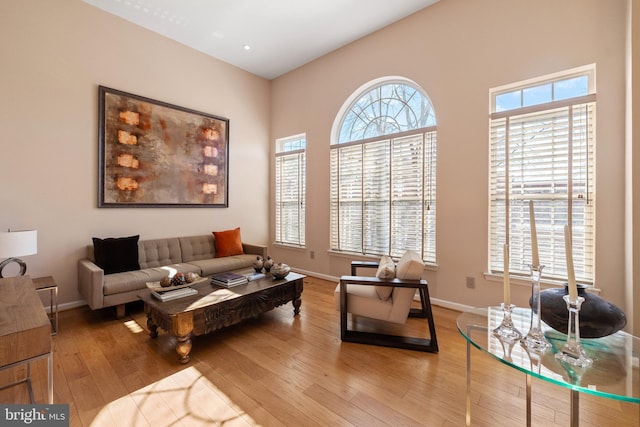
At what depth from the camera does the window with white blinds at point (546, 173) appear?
2.47 metres

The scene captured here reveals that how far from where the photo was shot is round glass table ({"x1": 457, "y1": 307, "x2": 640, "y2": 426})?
38.3 inches

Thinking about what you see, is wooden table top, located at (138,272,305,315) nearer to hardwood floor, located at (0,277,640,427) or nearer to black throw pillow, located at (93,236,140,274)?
hardwood floor, located at (0,277,640,427)

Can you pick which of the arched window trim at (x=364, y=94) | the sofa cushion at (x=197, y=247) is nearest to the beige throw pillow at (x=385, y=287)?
the arched window trim at (x=364, y=94)

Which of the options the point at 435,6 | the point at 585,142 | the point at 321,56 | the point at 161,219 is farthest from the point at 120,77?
the point at 585,142

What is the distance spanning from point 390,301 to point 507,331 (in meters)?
1.16

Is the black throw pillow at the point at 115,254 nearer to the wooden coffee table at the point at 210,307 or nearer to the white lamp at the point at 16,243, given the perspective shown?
the white lamp at the point at 16,243

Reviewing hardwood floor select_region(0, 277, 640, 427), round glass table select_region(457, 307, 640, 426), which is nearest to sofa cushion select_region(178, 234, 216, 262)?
hardwood floor select_region(0, 277, 640, 427)

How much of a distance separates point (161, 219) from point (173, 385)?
2.74 m

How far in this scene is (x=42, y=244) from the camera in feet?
9.95

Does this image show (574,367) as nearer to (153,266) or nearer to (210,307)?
(210,307)

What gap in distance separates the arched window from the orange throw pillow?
1.57 meters

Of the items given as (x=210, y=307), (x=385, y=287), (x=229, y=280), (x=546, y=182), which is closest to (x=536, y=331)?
(x=385, y=287)

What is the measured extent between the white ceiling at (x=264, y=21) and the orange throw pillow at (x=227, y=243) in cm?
295

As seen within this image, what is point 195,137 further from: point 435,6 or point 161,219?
→ point 435,6
